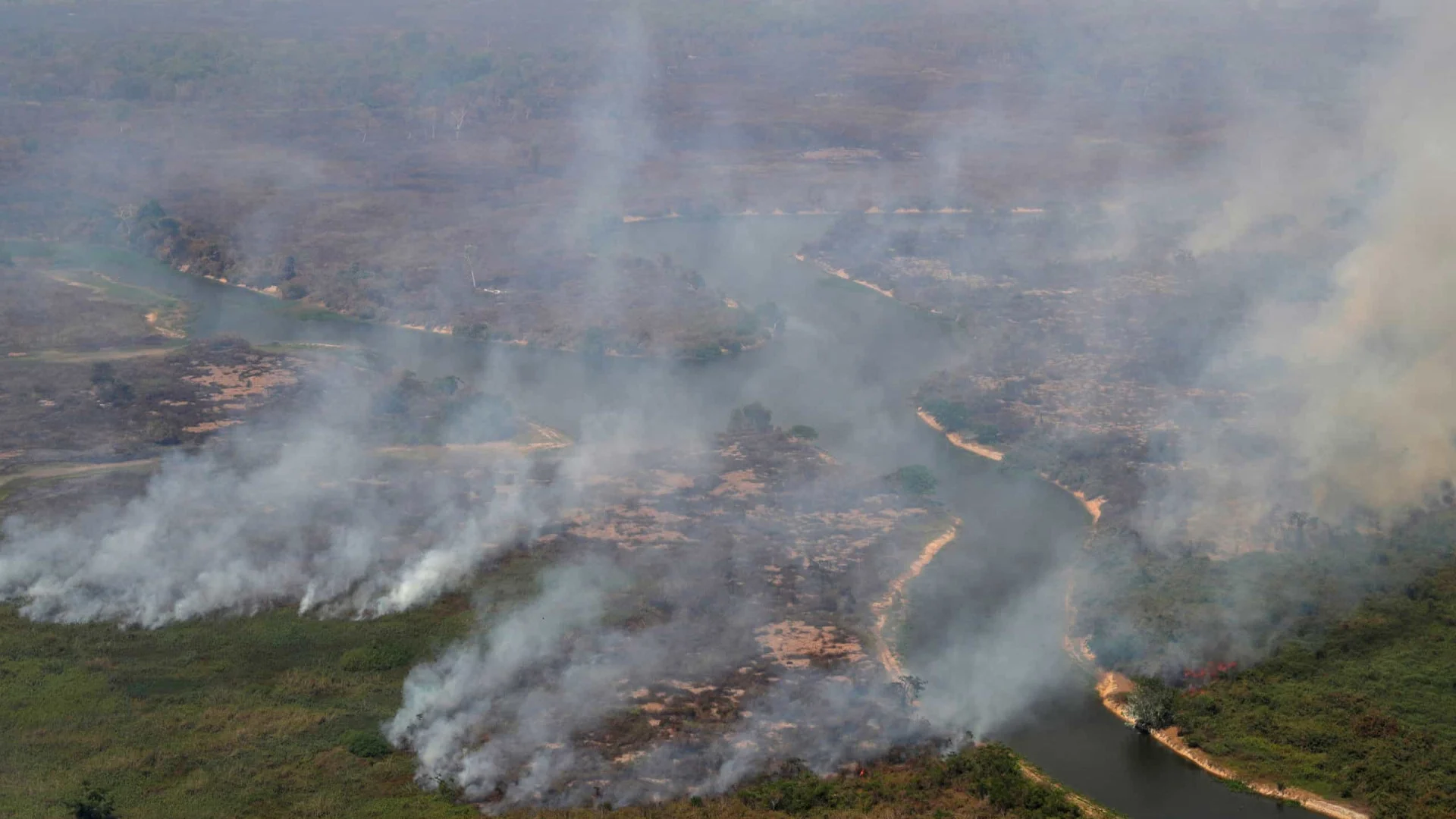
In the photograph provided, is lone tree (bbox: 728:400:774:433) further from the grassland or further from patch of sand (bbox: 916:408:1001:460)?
the grassland

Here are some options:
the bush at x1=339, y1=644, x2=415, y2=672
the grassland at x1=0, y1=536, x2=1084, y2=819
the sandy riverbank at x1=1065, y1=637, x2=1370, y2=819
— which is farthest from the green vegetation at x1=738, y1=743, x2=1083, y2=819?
the bush at x1=339, y1=644, x2=415, y2=672

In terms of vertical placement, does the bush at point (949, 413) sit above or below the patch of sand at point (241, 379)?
above

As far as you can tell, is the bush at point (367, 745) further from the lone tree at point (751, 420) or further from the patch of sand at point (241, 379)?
the patch of sand at point (241, 379)

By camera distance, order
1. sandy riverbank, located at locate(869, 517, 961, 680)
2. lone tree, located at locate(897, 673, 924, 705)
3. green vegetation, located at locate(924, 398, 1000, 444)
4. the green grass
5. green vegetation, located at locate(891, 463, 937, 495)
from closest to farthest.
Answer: the green grass → lone tree, located at locate(897, 673, 924, 705) → sandy riverbank, located at locate(869, 517, 961, 680) → green vegetation, located at locate(891, 463, 937, 495) → green vegetation, located at locate(924, 398, 1000, 444)

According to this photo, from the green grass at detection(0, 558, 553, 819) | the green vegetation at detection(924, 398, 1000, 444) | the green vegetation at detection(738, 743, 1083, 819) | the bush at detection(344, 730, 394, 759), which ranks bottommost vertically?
the green grass at detection(0, 558, 553, 819)

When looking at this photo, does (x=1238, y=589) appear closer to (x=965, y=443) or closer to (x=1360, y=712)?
(x=1360, y=712)

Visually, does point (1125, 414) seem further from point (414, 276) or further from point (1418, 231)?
point (414, 276)

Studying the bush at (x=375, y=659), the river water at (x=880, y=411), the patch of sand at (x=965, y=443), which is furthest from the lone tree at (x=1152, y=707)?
the bush at (x=375, y=659)

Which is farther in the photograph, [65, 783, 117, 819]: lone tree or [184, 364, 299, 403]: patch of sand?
[184, 364, 299, 403]: patch of sand
